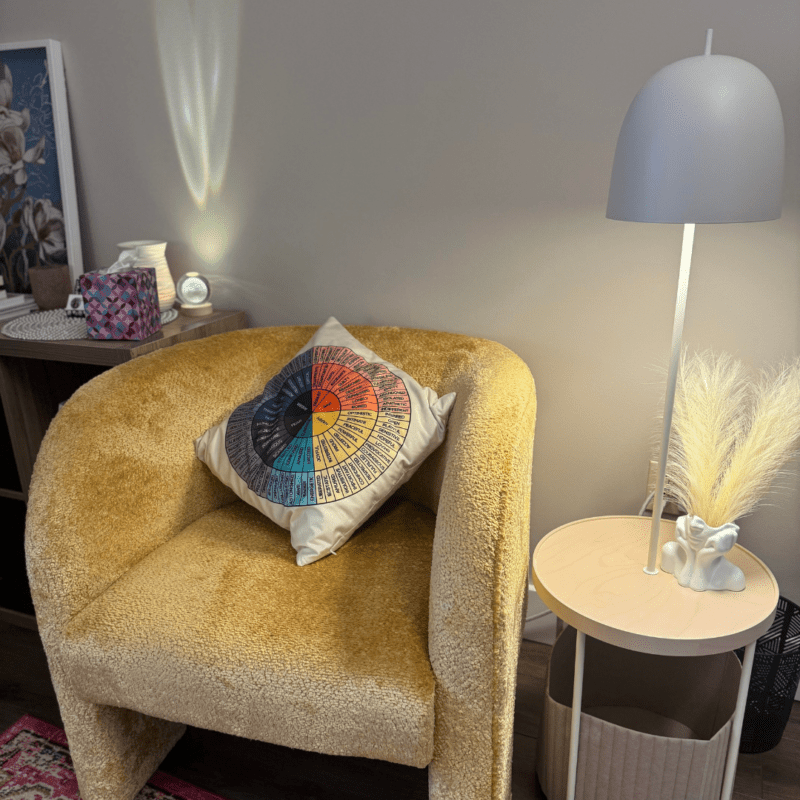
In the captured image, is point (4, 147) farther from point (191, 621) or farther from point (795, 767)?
point (795, 767)

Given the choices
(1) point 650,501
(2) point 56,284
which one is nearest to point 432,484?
(1) point 650,501

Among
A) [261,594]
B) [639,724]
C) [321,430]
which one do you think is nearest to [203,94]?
[321,430]

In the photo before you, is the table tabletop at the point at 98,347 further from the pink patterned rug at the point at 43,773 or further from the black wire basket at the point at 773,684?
the black wire basket at the point at 773,684

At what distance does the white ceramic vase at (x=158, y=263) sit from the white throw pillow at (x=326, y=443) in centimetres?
53

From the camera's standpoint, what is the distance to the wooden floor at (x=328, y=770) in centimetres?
124

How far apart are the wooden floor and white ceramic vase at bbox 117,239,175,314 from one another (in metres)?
0.94

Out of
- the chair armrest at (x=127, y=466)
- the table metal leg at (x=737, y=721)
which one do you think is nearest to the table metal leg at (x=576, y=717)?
the table metal leg at (x=737, y=721)

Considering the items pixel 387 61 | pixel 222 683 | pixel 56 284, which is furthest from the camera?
pixel 56 284

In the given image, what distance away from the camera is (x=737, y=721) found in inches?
41.1

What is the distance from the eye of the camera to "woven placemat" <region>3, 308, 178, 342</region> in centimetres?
150

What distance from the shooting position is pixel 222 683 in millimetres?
959

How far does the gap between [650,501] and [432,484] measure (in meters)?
0.50

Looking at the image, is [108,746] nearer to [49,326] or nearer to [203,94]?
[49,326]

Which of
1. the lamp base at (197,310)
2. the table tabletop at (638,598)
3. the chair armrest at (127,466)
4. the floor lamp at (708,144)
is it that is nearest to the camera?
the floor lamp at (708,144)
